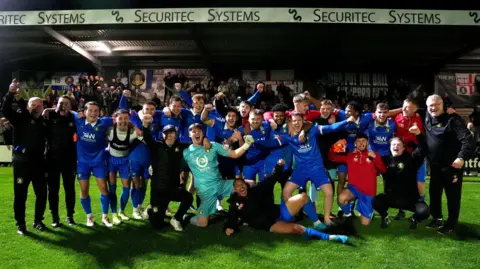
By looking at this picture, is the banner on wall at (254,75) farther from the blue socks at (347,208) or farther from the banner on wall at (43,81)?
the blue socks at (347,208)

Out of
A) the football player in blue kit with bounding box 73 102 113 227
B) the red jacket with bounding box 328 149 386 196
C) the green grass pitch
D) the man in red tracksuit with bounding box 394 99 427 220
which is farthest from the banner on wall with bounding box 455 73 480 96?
the football player in blue kit with bounding box 73 102 113 227

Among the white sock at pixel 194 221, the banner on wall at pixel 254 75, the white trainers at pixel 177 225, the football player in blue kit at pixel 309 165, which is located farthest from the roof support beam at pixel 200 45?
the white trainers at pixel 177 225

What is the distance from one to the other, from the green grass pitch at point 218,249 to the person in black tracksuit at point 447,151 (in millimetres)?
505

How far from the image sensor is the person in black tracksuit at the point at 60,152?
5703mm

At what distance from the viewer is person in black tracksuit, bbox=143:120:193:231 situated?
5.71m

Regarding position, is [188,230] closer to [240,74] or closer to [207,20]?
[207,20]

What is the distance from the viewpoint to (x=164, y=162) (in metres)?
5.80

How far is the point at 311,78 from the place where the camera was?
62.3ft

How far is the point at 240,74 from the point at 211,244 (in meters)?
15.0

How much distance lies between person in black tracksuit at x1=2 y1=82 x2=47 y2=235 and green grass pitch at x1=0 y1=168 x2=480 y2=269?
0.48 m

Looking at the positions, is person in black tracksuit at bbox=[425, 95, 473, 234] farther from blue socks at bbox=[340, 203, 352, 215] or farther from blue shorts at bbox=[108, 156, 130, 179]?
blue shorts at bbox=[108, 156, 130, 179]

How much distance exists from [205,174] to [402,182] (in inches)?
119

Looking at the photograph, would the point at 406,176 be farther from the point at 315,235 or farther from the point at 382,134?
the point at 315,235

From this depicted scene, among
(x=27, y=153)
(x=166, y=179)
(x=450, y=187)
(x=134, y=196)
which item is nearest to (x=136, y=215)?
(x=134, y=196)
